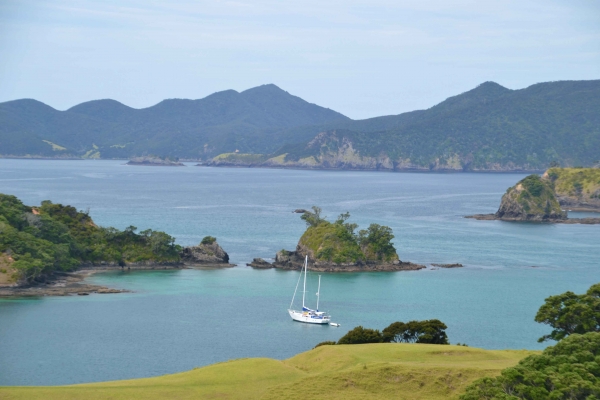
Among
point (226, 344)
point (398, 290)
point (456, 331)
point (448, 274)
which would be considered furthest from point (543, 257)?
point (226, 344)

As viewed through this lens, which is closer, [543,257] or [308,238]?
[308,238]

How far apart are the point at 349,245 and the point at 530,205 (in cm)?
6104

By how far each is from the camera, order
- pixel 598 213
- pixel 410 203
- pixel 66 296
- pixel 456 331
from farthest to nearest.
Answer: pixel 410 203, pixel 598 213, pixel 66 296, pixel 456 331

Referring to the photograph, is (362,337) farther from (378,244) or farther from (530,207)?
(530,207)

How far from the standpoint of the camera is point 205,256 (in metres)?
84.5

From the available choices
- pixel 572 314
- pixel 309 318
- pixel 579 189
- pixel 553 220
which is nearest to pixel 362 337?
pixel 572 314

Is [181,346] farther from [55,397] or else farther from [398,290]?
[398,290]

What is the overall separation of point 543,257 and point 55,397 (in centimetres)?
7330

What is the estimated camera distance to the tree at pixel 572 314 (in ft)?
140

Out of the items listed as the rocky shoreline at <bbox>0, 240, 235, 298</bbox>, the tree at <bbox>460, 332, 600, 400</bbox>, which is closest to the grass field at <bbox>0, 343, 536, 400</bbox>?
the tree at <bbox>460, 332, 600, 400</bbox>

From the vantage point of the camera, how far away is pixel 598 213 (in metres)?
152

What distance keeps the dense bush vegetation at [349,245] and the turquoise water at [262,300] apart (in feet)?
12.2

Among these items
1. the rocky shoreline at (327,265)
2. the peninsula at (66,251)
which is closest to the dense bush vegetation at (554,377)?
the peninsula at (66,251)

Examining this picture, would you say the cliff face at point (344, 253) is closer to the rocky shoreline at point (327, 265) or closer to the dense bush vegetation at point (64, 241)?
the rocky shoreline at point (327, 265)
